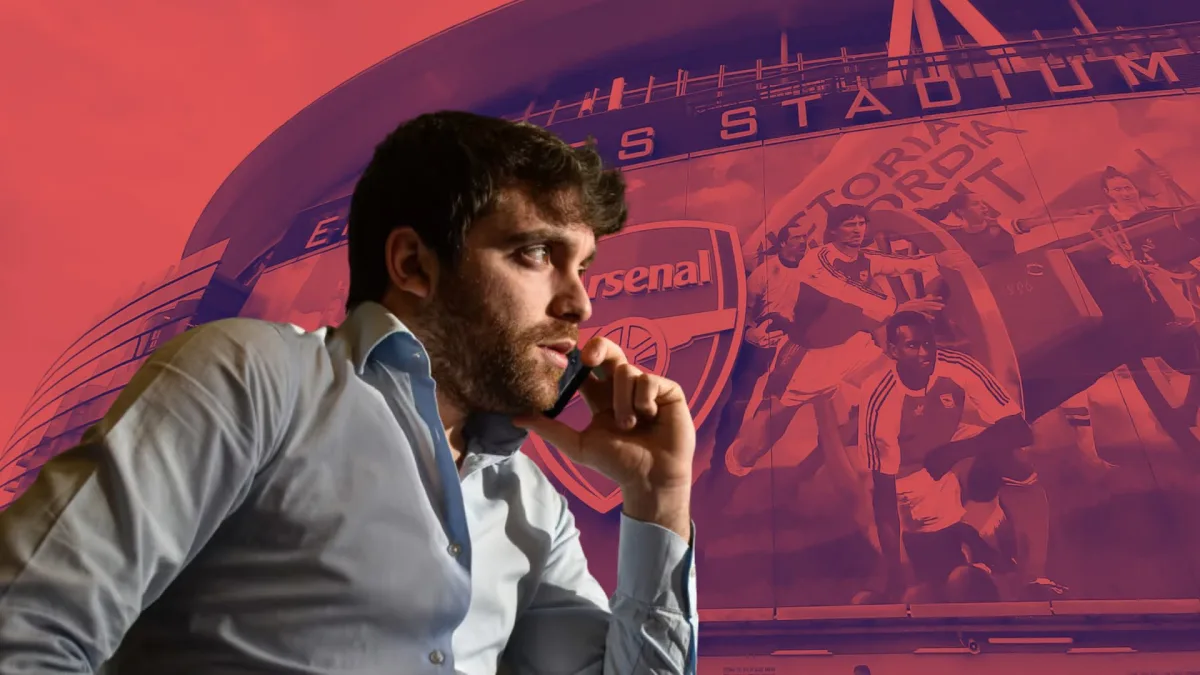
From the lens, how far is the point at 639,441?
3.10ft

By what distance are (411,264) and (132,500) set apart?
40cm

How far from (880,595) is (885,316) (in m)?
0.52

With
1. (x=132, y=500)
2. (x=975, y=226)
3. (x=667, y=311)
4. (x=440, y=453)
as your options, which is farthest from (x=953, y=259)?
(x=132, y=500)

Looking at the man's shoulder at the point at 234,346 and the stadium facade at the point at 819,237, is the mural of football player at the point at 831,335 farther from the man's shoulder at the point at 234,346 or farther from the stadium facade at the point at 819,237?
the man's shoulder at the point at 234,346

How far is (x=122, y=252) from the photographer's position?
86.2 inches

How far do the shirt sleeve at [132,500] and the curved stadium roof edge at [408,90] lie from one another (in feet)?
5.47

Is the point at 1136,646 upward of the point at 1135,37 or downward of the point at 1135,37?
downward

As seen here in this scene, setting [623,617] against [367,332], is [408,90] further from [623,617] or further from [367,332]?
[623,617]

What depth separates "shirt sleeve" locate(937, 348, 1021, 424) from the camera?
Result: 60.4 inches

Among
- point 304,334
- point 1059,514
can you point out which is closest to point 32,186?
point 304,334

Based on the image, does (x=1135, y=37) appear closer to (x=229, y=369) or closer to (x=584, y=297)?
(x=584, y=297)

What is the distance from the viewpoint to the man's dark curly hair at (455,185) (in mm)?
879

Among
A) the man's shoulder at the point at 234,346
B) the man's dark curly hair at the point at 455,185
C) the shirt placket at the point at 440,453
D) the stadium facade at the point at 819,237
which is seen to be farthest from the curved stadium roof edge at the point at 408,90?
the man's shoulder at the point at 234,346

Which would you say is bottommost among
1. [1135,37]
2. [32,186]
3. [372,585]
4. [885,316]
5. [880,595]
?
[372,585]
